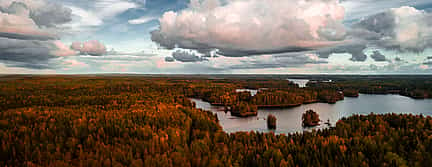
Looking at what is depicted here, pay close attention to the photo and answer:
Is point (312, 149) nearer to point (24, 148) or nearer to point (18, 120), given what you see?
point (24, 148)

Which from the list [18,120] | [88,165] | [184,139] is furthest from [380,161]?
[18,120]

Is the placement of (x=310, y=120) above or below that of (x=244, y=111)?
above

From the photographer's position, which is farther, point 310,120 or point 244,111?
point 244,111

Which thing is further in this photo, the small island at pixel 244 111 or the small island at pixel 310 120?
the small island at pixel 244 111

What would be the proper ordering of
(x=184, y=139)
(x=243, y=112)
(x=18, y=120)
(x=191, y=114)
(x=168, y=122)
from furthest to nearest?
(x=243, y=112), (x=191, y=114), (x=168, y=122), (x=18, y=120), (x=184, y=139)

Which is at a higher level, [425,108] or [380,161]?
[380,161]

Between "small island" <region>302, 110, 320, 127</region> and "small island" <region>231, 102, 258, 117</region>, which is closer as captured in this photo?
"small island" <region>302, 110, 320, 127</region>

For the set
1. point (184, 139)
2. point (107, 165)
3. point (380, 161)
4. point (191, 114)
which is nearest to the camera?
point (107, 165)

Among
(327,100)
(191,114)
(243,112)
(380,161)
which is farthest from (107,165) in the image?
(327,100)

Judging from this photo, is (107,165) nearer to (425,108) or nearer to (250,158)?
(250,158)

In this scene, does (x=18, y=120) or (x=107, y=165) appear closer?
(x=107, y=165)
